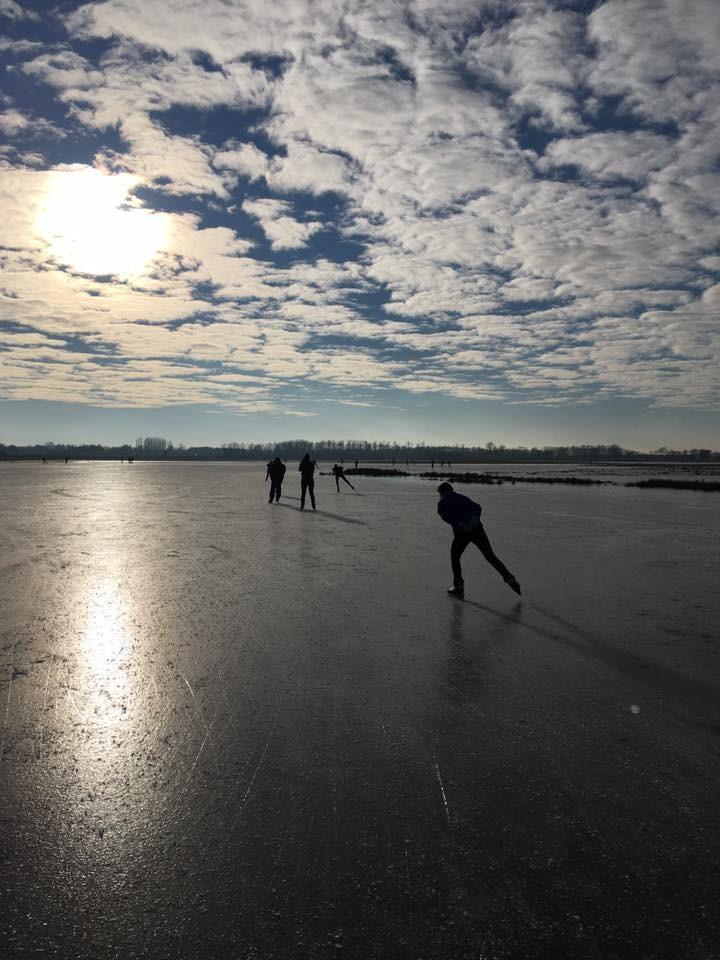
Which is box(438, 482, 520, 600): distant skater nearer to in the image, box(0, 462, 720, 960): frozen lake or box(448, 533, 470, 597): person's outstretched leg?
box(448, 533, 470, 597): person's outstretched leg

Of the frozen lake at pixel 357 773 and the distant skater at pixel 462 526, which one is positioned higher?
the distant skater at pixel 462 526

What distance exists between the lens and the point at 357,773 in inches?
136

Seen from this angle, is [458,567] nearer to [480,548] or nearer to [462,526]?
[480,548]

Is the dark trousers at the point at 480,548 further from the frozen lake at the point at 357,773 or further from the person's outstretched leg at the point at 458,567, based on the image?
the frozen lake at the point at 357,773

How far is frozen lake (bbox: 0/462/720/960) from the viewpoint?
2.34 meters

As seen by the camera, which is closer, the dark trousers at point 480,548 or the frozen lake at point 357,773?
the frozen lake at point 357,773

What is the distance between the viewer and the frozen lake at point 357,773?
92.0 inches

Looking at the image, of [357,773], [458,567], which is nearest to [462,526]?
[458,567]

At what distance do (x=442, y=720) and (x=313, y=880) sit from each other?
1849 mm

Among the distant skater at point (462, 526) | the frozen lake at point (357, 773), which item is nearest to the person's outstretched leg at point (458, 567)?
the distant skater at point (462, 526)

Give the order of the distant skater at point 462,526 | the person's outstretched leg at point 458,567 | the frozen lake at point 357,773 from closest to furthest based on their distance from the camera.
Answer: the frozen lake at point 357,773 → the distant skater at point 462,526 → the person's outstretched leg at point 458,567

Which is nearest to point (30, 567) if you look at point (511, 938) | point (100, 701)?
point (100, 701)

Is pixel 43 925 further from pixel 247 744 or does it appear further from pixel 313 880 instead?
pixel 247 744

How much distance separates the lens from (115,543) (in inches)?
483
